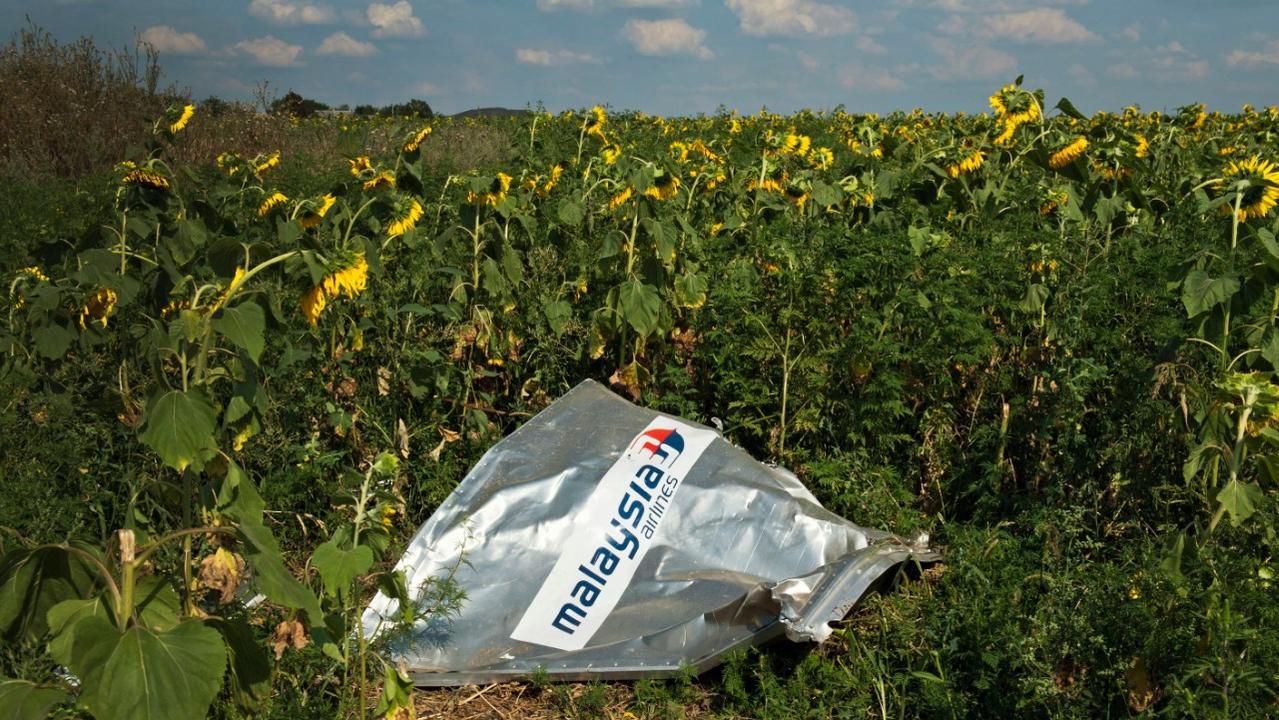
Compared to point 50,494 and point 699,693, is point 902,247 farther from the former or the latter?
point 50,494

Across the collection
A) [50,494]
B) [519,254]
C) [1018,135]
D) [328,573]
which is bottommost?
[50,494]

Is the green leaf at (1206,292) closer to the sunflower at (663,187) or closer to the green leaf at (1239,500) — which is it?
the green leaf at (1239,500)

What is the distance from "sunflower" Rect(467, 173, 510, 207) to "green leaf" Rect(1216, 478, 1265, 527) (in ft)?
8.23

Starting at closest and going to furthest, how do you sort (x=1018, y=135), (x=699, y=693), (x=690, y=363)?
(x=699, y=693), (x=690, y=363), (x=1018, y=135)

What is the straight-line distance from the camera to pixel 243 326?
6.98 ft

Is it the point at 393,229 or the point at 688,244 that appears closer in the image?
the point at 393,229

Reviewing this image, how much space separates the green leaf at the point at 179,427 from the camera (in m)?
2.00

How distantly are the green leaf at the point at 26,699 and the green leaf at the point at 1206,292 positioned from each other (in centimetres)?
258

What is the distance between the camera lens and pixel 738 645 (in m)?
2.67

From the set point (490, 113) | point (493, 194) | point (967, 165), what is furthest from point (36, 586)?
point (490, 113)

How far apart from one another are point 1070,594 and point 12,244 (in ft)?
17.9

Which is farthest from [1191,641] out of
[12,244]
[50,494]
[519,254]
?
[12,244]

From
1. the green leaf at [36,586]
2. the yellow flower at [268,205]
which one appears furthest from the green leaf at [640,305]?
the green leaf at [36,586]

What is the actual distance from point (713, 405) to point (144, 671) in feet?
8.25
